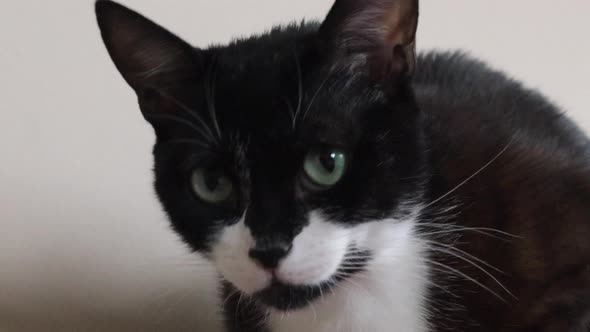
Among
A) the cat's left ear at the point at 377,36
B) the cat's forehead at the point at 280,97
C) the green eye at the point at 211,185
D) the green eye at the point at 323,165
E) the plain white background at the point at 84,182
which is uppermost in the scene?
the cat's left ear at the point at 377,36

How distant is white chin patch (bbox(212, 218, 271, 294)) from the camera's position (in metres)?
0.68

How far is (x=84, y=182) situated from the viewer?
113 centimetres

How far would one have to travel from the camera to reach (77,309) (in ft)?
3.66

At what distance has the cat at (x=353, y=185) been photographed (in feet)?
2.26

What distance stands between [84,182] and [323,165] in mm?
581

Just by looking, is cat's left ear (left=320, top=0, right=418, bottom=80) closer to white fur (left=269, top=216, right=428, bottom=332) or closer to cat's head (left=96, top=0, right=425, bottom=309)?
cat's head (left=96, top=0, right=425, bottom=309)

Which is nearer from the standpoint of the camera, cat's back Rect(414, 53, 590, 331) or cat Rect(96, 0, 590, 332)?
cat Rect(96, 0, 590, 332)

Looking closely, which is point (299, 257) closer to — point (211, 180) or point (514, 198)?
point (211, 180)

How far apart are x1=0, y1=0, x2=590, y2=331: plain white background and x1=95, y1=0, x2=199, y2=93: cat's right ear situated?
1.14ft

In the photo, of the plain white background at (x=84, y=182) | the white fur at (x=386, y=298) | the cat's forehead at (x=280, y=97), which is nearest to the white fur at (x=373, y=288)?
the white fur at (x=386, y=298)

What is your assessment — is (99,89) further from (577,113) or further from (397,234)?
(577,113)

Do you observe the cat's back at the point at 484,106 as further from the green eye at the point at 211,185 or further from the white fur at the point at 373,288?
the green eye at the point at 211,185

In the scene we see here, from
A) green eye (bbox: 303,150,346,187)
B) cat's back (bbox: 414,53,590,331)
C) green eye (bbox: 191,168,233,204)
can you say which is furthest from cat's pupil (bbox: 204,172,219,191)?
cat's back (bbox: 414,53,590,331)

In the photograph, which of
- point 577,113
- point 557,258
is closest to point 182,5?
point 557,258
